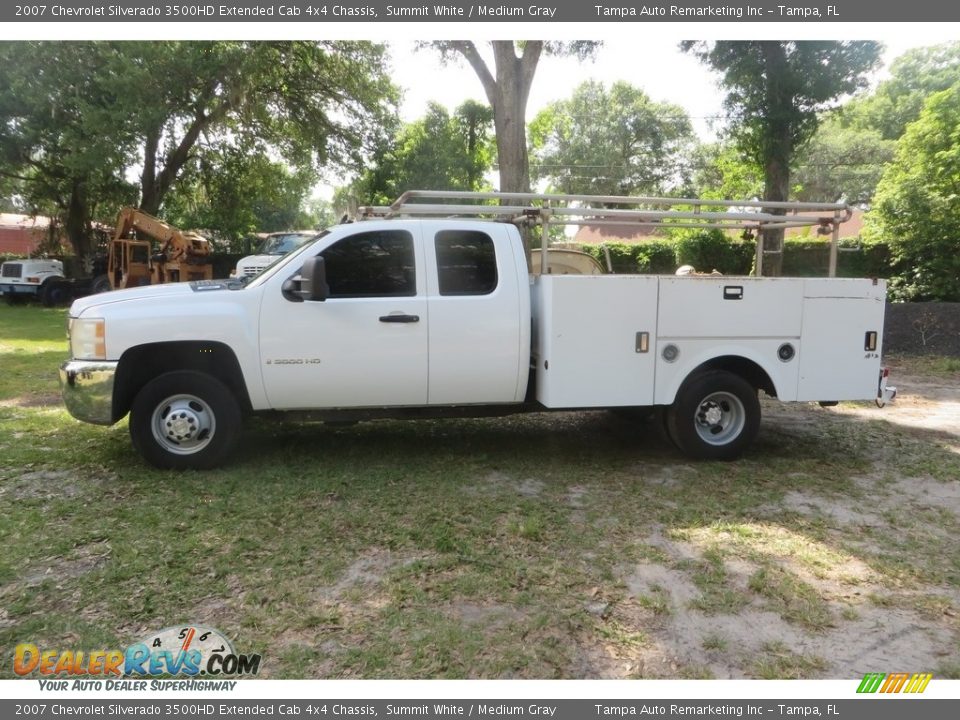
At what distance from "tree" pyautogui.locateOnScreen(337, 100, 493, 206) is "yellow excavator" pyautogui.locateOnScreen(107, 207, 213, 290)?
5.23 meters

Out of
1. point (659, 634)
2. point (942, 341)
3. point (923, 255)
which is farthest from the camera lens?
point (923, 255)

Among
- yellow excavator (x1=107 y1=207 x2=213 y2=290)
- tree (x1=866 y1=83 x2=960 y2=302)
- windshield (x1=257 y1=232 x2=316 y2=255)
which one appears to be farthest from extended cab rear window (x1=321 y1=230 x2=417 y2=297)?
yellow excavator (x1=107 y1=207 x2=213 y2=290)

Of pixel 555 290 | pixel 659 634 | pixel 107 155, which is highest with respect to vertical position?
pixel 107 155

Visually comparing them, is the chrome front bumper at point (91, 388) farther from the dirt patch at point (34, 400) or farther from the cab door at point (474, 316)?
the dirt patch at point (34, 400)

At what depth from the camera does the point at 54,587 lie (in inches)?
146

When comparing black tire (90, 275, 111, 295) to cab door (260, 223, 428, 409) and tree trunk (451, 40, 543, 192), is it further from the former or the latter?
cab door (260, 223, 428, 409)

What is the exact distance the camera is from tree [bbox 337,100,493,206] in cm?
2466

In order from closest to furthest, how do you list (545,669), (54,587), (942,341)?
(545,669) < (54,587) < (942,341)

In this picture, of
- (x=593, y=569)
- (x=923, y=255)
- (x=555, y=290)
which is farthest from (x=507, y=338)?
(x=923, y=255)

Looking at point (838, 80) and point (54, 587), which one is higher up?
point (838, 80)

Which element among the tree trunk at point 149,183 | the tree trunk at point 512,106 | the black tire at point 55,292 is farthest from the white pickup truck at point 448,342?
the tree trunk at point 149,183

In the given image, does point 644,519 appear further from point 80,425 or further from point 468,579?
point 80,425

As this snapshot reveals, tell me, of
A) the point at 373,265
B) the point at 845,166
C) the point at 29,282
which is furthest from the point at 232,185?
the point at 845,166

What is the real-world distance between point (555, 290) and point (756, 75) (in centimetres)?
1006
